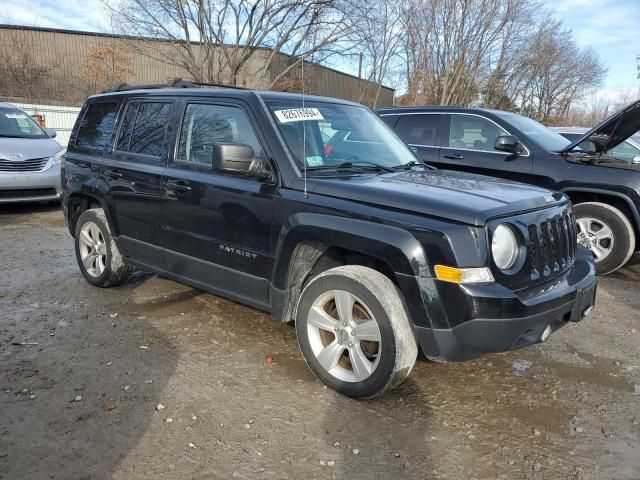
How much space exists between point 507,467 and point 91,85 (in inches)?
1285

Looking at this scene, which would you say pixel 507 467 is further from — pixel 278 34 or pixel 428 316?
pixel 278 34

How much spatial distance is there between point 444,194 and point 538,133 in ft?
14.4

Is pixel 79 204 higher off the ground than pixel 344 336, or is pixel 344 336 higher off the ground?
pixel 79 204

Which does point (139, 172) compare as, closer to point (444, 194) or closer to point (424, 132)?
point (444, 194)

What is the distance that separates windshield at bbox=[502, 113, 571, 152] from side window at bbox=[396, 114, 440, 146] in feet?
3.11

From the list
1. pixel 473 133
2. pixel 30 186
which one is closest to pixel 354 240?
pixel 473 133

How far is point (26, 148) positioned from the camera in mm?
8773

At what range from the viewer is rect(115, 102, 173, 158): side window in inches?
167

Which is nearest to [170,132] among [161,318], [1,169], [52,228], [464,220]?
[161,318]

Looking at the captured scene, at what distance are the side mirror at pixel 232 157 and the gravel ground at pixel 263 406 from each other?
1376 mm

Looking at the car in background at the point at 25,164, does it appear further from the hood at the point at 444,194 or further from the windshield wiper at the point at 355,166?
the hood at the point at 444,194

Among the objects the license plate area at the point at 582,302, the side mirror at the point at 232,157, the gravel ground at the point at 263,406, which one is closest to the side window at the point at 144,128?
the side mirror at the point at 232,157

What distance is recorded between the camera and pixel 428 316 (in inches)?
111

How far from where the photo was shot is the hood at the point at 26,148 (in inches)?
332
